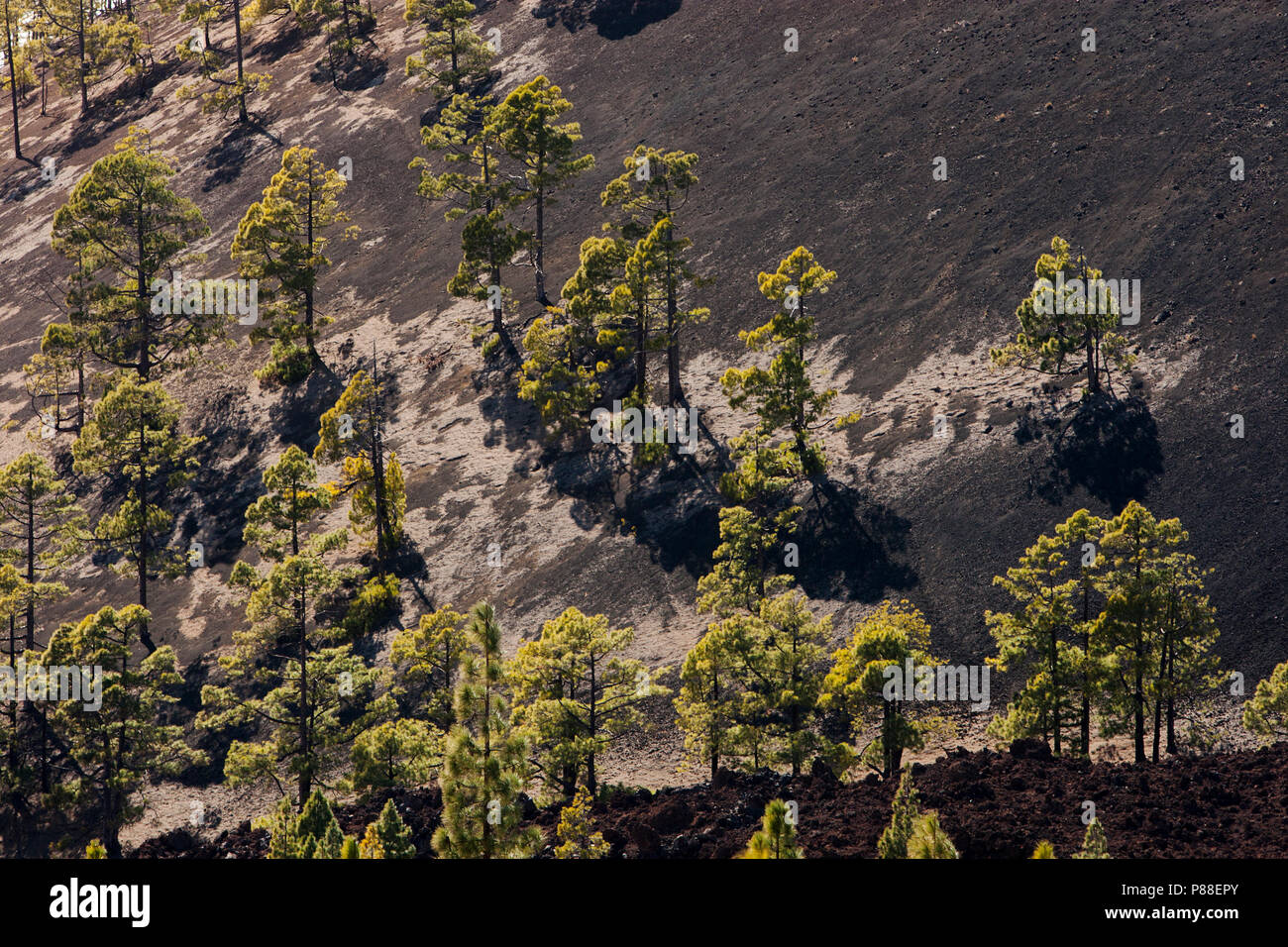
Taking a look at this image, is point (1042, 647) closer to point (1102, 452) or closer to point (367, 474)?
point (1102, 452)

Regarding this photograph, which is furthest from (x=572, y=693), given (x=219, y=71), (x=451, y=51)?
(x=219, y=71)

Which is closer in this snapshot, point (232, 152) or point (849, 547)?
point (849, 547)

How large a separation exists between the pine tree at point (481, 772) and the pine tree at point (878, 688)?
16303 millimetres

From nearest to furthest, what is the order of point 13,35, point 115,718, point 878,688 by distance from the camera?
point 878,688, point 115,718, point 13,35

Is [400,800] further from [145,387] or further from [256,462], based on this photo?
[256,462]

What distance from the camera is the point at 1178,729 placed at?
43312mm

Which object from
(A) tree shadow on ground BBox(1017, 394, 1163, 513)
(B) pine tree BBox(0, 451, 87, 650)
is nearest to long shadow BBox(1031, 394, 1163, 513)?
(A) tree shadow on ground BBox(1017, 394, 1163, 513)

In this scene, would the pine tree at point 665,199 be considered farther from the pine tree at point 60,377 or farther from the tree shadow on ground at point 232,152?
the tree shadow on ground at point 232,152

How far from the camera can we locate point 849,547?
55.4m

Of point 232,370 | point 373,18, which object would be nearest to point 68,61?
point 373,18

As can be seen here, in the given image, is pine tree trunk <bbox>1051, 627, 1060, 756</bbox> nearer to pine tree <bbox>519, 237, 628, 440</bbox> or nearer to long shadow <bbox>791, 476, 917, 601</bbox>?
long shadow <bbox>791, 476, 917, 601</bbox>

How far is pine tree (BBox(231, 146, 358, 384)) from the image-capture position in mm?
74688

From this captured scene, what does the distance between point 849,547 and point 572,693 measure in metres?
17.1

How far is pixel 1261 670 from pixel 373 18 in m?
104
